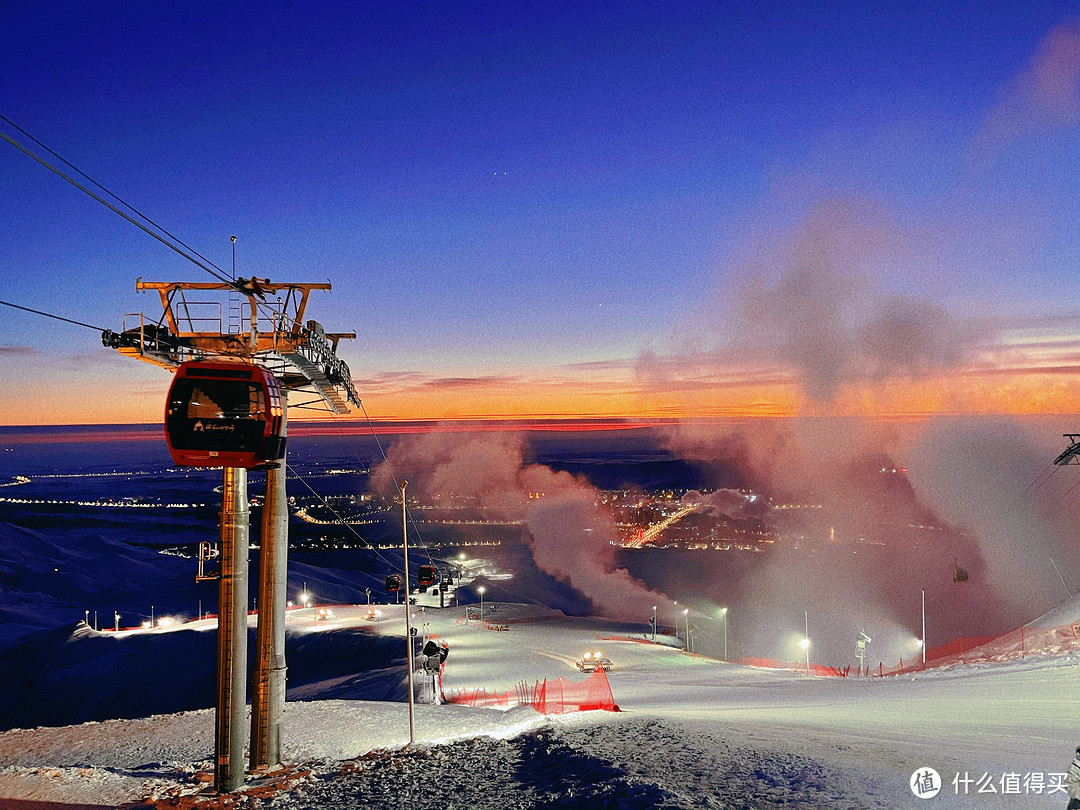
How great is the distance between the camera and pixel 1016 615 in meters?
92.9

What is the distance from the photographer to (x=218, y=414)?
1420cm

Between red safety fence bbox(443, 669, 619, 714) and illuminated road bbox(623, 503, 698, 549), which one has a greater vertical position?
red safety fence bbox(443, 669, 619, 714)

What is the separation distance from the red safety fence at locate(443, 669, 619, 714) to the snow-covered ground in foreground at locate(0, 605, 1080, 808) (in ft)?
4.53

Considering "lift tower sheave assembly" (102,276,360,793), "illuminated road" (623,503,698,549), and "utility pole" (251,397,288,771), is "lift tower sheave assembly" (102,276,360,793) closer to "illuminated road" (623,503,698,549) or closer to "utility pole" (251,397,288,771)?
"utility pole" (251,397,288,771)

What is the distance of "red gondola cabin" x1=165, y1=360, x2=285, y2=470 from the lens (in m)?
14.1

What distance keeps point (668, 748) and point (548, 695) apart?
17.1 metres

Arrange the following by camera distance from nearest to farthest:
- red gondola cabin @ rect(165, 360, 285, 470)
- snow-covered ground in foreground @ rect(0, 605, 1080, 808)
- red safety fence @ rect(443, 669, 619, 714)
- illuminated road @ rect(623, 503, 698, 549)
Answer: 1. snow-covered ground in foreground @ rect(0, 605, 1080, 808)
2. red gondola cabin @ rect(165, 360, 285, 470)
3. red safety fence @ rect(443, 669, 619, 714)
4. illuminated road @ rect(623, 503, 698, 549)

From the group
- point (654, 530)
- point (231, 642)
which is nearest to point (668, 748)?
point (231, 642)

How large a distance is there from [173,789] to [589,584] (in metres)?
109

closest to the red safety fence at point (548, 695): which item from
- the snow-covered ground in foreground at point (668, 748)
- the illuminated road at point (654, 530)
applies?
the snow-covered ground in foreground at point (668, 748)

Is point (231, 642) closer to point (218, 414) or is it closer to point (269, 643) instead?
point (269, 643)

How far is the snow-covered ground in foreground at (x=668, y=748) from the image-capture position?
13.6 meters

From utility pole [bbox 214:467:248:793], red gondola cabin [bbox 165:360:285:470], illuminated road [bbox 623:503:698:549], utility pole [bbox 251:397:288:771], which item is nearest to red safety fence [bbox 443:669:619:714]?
utility pole [bbox 251:397:288:771]

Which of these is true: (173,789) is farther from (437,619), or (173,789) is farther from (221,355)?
(437,619)
